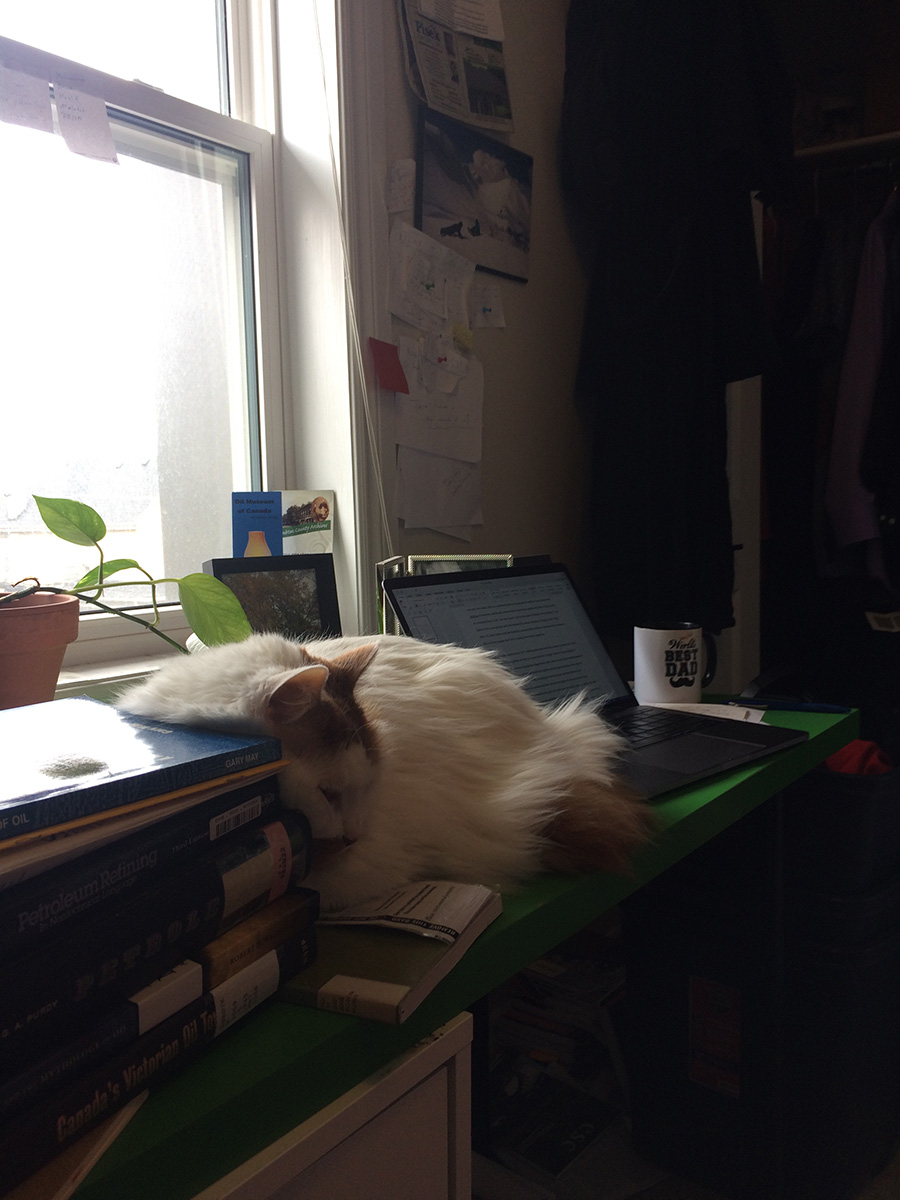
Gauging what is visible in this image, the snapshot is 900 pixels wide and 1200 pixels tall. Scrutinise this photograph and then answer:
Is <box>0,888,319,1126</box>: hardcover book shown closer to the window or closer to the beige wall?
the window

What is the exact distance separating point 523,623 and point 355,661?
517 millimetres

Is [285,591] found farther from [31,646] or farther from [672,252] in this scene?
[672,252]

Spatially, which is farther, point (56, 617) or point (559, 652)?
point (559, 652)

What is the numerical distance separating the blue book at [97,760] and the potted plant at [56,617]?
297 millimetres

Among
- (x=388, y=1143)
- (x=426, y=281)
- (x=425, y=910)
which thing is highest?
(x=426, y=281)

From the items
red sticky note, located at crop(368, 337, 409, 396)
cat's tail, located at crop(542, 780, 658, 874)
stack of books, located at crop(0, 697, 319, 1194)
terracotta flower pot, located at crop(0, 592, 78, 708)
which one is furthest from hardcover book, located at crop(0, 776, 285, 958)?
red sticky note, located at crop(368, 337, 409, 396)

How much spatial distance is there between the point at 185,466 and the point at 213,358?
0.19m

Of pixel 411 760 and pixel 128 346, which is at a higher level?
pixel 128 346

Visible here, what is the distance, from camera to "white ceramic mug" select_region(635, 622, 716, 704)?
1.22m

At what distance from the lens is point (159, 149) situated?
138 centimetres

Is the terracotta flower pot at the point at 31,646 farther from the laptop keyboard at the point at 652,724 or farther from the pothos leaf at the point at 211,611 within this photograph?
the laptop keyboard at the point at 652,724

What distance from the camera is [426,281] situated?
→ 1539 mm

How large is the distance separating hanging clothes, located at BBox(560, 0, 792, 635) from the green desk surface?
124 centimetres

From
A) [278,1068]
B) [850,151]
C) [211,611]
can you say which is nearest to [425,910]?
[278,1068]
